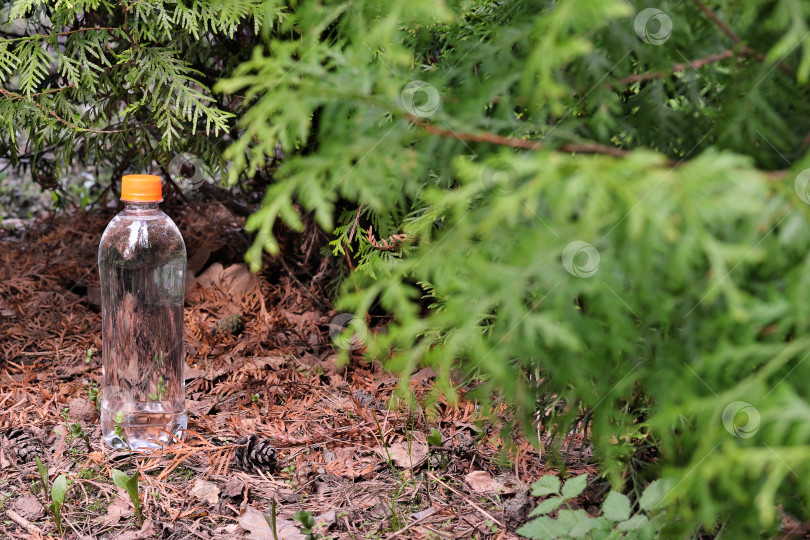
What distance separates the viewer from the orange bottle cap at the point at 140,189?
248cm

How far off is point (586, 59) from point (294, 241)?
2442 millimetres

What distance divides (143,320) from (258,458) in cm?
89

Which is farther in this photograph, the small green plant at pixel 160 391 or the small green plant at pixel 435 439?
the small green plant at pixel 160 391

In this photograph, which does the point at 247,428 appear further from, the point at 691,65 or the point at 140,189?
the point at 691,65

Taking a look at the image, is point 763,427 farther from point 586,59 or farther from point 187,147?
point 187,147

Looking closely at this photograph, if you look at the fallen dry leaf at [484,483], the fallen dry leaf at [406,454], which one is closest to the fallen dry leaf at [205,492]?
the fallen dry leaf at [406,454]

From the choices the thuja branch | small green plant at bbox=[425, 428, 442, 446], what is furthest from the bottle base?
the thuja branch

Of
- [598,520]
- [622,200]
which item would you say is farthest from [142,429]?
[622,200]

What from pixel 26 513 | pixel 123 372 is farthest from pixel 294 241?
pixel 26 513

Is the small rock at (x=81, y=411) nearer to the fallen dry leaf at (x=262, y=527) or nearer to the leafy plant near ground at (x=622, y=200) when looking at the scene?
the fallen dry leaf at (x=262, y=527)

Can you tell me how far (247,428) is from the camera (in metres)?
2.71

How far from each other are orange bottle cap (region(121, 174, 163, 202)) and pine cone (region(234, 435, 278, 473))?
932mm

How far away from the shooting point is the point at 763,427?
3.99 feet

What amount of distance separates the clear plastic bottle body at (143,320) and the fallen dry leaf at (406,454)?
838mm
